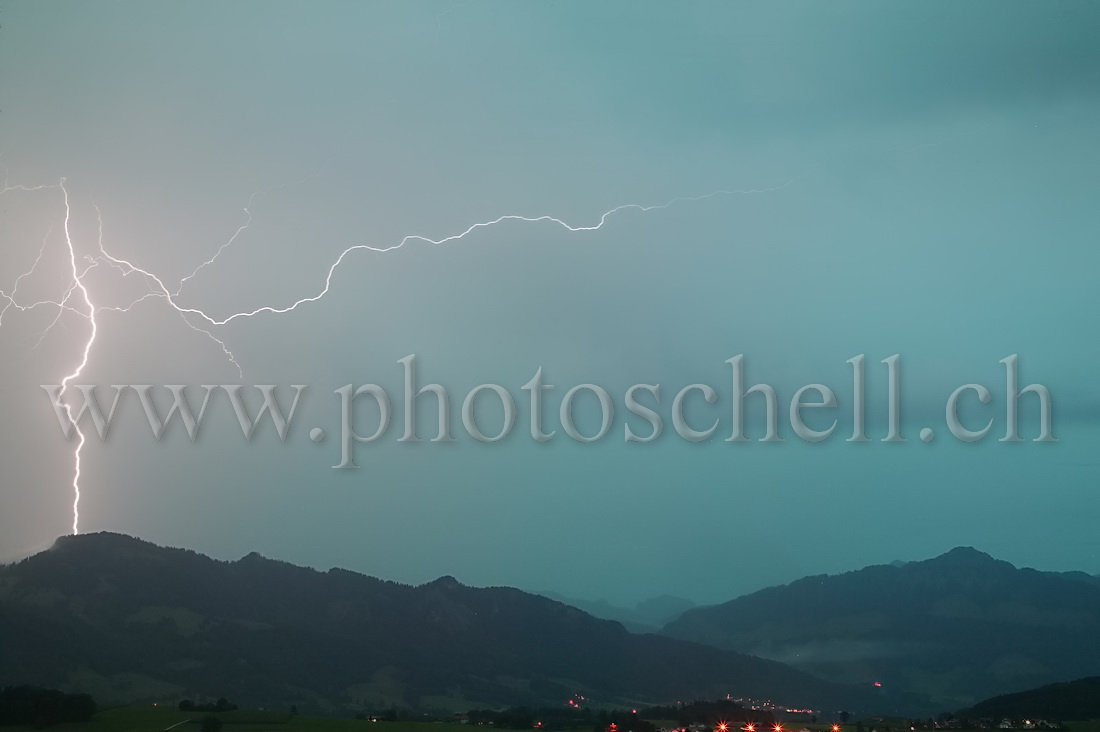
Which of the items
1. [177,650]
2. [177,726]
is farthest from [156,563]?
[177,726]

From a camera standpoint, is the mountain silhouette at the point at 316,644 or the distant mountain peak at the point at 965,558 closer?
the mountain silhouette at the point at 316,644

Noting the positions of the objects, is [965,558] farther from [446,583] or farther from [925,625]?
[446,583]

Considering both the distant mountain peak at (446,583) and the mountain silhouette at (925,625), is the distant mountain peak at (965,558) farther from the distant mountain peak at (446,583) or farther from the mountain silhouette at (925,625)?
the distant mountain peak at (446,583)

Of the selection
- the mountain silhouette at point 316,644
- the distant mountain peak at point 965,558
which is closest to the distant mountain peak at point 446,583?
the mountain silhouette at point 316,644

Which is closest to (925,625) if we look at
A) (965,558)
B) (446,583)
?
(965,558)

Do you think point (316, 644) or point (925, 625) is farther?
point (925, 625)

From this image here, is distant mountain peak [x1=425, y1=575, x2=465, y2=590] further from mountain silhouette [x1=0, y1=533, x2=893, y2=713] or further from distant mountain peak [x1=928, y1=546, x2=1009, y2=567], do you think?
distant mountain peak [x1=928, y1=546, x2=1009, y2=567]

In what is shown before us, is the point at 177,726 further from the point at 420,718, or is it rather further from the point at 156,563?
the point at 156,563
